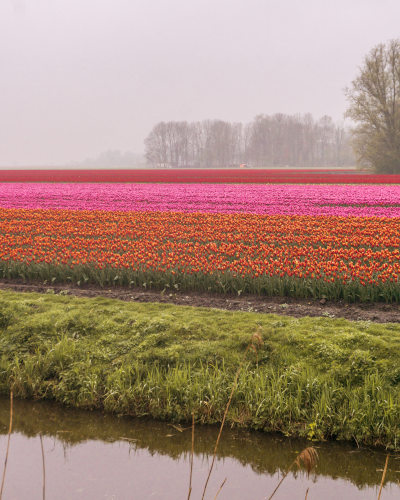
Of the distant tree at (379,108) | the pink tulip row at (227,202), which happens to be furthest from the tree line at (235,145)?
the pink tulip row at (227,202)

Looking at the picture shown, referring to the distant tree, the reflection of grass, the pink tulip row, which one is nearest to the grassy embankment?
the reflection of grass

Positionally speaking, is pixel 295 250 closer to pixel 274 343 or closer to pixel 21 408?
pixel 274 343

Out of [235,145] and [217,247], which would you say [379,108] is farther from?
[235,145]

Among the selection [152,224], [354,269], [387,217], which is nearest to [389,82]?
[387,217]

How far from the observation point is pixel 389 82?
169 feet

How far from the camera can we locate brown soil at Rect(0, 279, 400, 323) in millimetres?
8102

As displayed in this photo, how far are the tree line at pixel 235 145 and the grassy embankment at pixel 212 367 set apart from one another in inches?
5233

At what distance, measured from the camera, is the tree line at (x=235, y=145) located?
14112cm

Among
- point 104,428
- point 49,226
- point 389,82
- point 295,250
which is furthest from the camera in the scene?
point 389,82

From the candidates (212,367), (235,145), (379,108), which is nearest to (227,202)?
(212,367)

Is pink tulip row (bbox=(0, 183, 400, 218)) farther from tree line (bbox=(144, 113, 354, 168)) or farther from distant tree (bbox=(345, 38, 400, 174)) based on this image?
tree line (bbox=(144, 113, 354, 168))

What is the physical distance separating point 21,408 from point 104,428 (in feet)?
4.32

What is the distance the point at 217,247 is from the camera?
12.5m

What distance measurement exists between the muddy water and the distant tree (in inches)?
2039
